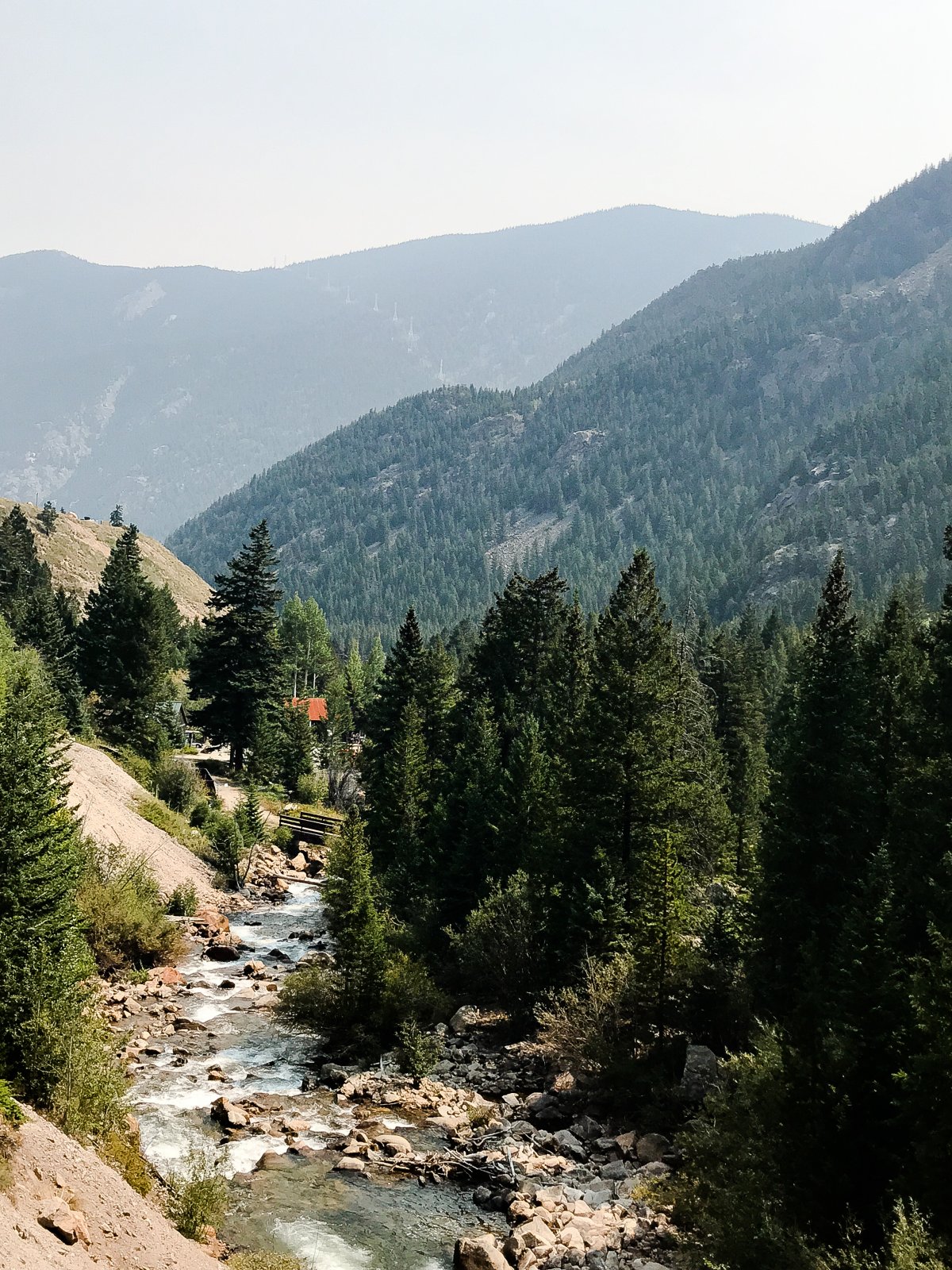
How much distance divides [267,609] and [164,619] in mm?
7879

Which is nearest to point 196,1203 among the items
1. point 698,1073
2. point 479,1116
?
point 479,1116

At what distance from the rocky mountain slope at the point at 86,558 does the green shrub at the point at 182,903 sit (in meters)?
78.1

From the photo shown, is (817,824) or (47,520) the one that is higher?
(47,520)

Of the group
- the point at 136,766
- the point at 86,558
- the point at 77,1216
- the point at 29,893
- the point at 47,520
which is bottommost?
the point at 136,766

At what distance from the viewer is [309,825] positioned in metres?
77.1

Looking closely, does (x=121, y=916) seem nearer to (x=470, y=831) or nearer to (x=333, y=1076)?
(x=333, y=1076)

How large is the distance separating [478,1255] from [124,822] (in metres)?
36.1

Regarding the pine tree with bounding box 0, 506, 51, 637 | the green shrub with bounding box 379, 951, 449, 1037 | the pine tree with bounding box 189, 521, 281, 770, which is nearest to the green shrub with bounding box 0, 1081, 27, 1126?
the green shrub with bounding box 379, 951, 449, 1037

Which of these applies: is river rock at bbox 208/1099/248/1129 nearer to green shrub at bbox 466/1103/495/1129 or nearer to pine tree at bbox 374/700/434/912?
green shrub at bbox 466/1103/495/1129

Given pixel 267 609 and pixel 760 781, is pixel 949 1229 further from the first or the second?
pixel 267 609

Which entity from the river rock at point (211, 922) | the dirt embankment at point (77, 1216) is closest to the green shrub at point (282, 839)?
the river rock at point (211, 922)

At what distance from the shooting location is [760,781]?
61.4 m

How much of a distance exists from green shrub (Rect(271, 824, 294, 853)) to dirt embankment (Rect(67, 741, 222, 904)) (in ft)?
42.7

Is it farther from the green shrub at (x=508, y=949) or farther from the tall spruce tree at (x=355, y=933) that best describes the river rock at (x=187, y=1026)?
the green shrub at (x=508, y=949)
